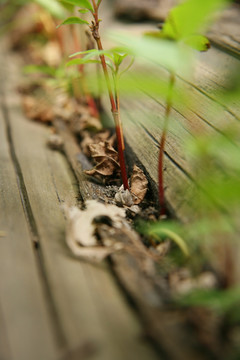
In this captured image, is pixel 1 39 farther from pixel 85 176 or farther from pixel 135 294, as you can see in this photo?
pixel 135 294

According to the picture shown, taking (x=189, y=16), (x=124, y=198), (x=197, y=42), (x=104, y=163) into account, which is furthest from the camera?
Answer: (x=104, y=163)

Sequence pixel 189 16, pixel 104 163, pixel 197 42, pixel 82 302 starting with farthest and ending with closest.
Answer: pixel 104 163 → pixel 197 42 → pixel 82 302 → pixel 189 16

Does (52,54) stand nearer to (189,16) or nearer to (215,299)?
(189,16)

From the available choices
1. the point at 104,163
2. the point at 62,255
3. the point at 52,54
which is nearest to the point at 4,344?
the point at 62,255

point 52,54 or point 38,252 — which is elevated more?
point 52,54

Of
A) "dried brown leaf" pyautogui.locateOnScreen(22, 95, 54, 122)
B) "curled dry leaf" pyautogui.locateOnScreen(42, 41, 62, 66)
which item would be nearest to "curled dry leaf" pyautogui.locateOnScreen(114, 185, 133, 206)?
"dried brown leaf" pyautogui.locateOnScreen(22, 95, 54, 122)

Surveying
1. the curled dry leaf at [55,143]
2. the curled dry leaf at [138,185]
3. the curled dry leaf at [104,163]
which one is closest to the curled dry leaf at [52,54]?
the curled dry leaf at [55,143]

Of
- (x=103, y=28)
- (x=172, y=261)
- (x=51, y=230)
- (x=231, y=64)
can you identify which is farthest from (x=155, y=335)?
(x=103, y=28)
